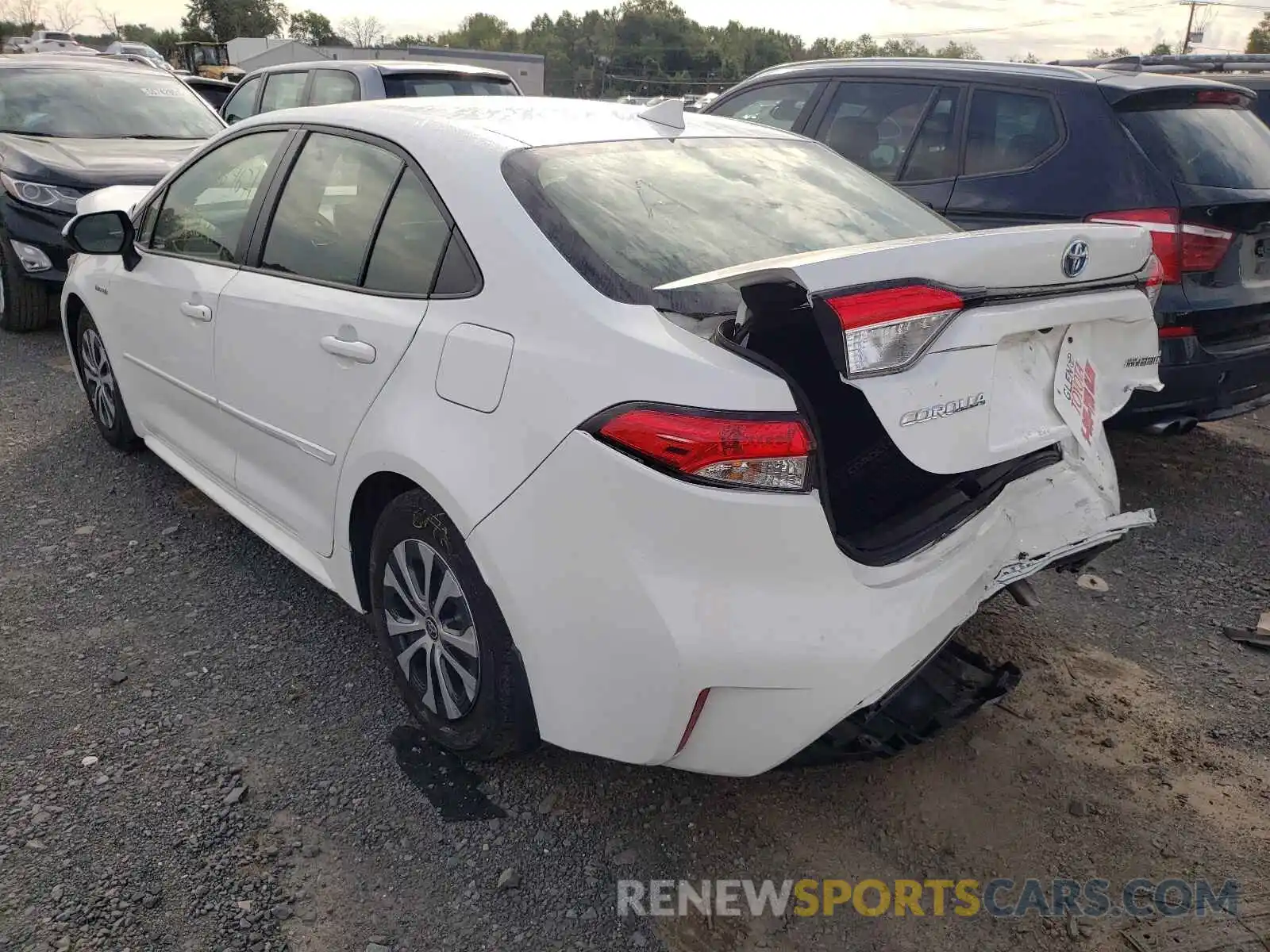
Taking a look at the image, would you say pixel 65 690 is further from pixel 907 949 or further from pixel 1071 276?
pixel 1071 276

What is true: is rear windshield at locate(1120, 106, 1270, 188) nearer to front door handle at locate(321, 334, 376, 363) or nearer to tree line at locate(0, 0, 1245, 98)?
front door handle at locate(321, 334, 376, 363)

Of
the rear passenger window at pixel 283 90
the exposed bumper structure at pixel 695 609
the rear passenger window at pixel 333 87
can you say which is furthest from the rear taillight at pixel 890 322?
the rear passenger window at pixel 283 90

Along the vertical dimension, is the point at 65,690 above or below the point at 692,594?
below

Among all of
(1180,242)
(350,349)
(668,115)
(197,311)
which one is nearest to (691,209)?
(668,115)

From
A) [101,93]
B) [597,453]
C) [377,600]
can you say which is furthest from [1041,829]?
[101,93]

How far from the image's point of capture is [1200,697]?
299cm

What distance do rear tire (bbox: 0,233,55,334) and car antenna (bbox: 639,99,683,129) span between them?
5595 mm

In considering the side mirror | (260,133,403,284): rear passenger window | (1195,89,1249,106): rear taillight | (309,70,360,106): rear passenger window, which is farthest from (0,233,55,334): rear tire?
(1195,89,1249,106): rear taillight

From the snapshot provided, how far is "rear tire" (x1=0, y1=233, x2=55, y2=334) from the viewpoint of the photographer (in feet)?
21.9

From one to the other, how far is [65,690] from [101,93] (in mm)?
6573

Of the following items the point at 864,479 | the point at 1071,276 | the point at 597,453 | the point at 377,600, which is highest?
the point at 1071,276

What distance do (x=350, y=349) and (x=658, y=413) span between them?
1.09m

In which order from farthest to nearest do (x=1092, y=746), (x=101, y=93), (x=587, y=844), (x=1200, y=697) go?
1. (x=101, y=93)
2. (x=1200, y=697)
3. (x=1092, y=746)
4. (x=587, y=844)

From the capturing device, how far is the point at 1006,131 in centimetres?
457
